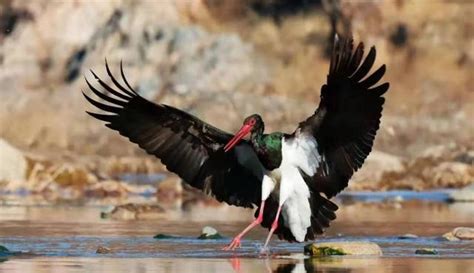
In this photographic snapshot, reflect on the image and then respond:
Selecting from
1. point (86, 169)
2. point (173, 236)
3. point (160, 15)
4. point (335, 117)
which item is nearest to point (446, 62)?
point (160, 15)

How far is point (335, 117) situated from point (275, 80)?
30.8 meters

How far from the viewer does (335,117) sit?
17094 mm

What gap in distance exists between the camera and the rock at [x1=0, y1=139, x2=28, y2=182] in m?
36.3

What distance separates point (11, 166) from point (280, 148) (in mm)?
19827

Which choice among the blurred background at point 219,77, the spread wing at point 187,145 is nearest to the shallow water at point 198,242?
the spread wing at point 187,145

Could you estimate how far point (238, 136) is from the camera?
17.2 metres

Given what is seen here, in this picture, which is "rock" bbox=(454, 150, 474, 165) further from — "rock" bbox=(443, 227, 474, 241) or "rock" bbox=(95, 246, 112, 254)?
"rock" bbox=(95, 246, 112, 254)

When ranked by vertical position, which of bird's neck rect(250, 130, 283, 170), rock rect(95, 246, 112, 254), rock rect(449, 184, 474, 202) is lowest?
rock rect(95, 246, 112, 254)

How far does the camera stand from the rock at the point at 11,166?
36.3m

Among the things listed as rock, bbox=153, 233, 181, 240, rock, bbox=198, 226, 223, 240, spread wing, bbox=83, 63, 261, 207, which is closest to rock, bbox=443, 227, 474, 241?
rock, bbox=198, 226, 223, 240

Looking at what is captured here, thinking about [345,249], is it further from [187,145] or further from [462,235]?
[462,235]

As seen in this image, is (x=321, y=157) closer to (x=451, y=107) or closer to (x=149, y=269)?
(x=149, y=269)

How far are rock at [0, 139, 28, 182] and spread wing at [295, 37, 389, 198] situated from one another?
19536mm

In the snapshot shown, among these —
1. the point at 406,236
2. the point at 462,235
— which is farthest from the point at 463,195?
the point at 462,235
